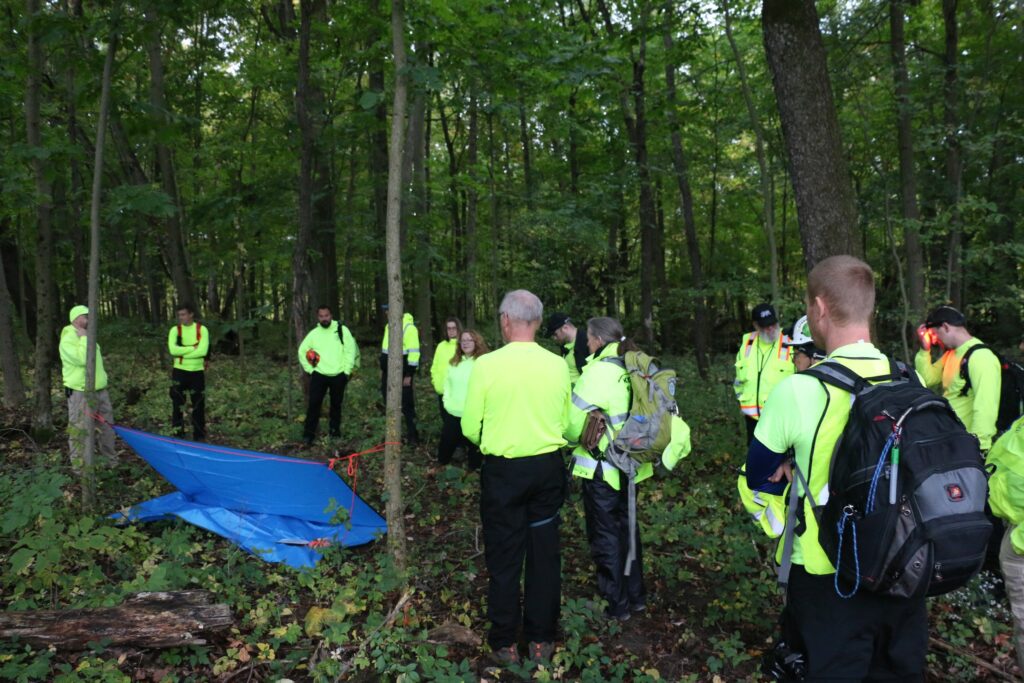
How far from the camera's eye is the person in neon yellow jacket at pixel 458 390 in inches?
280

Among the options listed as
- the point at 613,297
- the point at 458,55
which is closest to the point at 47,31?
the point at 458,55

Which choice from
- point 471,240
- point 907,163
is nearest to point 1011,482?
point 907,163

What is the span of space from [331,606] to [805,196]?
5052 millimetres

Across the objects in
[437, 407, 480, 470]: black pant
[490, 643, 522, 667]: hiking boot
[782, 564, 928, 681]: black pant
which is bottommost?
[490, 643, 522, 667]: hiking boot

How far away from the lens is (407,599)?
13.8 ft

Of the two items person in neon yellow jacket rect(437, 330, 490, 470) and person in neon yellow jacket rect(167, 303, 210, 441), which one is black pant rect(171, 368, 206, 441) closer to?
person in neon yellow jacket rect(167, 303, 210, 441)

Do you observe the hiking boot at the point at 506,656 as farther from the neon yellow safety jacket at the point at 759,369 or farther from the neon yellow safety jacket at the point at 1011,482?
the neon yellow safety jacket at the point at 759,369

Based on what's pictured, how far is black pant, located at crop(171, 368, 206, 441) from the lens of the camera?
8.51m

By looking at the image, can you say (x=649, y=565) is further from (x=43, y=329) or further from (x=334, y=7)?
(x=43, y=329)

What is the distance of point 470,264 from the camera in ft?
41.9

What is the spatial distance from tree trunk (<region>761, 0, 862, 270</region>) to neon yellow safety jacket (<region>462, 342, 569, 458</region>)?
10.5 feet

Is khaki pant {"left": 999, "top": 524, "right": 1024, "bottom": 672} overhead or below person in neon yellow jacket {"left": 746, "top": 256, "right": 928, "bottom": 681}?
below

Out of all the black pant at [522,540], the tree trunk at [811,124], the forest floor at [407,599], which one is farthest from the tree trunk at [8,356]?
the tree trunk at [811,124]

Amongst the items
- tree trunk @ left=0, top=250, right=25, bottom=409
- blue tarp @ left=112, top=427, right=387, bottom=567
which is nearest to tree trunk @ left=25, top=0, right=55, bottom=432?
tree trunk @ left=0, top=250, right=25, bottom=409
